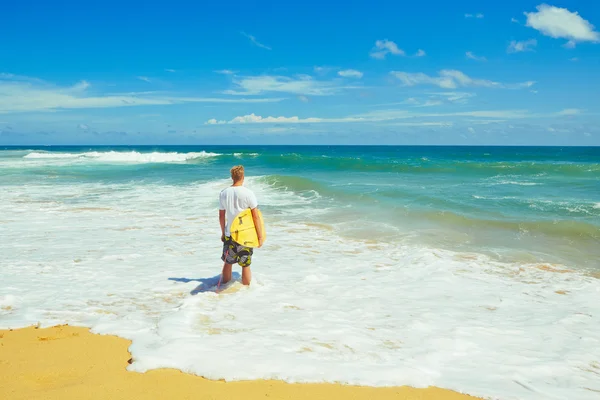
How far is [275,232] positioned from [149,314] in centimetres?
597

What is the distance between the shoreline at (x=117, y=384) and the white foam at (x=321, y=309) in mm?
123

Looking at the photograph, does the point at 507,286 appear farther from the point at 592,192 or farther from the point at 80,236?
the point at 592,192

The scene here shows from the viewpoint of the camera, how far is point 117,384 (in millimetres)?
3539

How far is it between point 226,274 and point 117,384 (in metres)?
2.92

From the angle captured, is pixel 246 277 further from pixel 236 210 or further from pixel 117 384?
pixel 117 384

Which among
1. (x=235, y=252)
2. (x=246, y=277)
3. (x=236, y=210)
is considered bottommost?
(x=246, y=277)

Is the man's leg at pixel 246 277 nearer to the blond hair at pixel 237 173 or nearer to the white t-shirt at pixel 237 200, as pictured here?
the white t-shirt at pixel 237 200


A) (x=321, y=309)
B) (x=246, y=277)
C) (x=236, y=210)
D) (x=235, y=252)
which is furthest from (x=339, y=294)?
(x=236, y=210)

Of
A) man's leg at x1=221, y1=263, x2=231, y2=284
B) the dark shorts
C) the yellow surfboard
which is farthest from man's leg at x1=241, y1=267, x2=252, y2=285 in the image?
the yellow surfboard

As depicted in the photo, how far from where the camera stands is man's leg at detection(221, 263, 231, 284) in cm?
637

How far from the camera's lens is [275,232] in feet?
36.5

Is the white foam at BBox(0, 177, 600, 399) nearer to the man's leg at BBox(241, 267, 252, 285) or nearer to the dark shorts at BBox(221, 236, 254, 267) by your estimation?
the man's leg at BBox(241, 267, 252, 285)

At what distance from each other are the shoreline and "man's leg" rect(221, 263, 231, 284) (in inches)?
90.8

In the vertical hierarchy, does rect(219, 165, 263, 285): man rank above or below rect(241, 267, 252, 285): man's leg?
above
